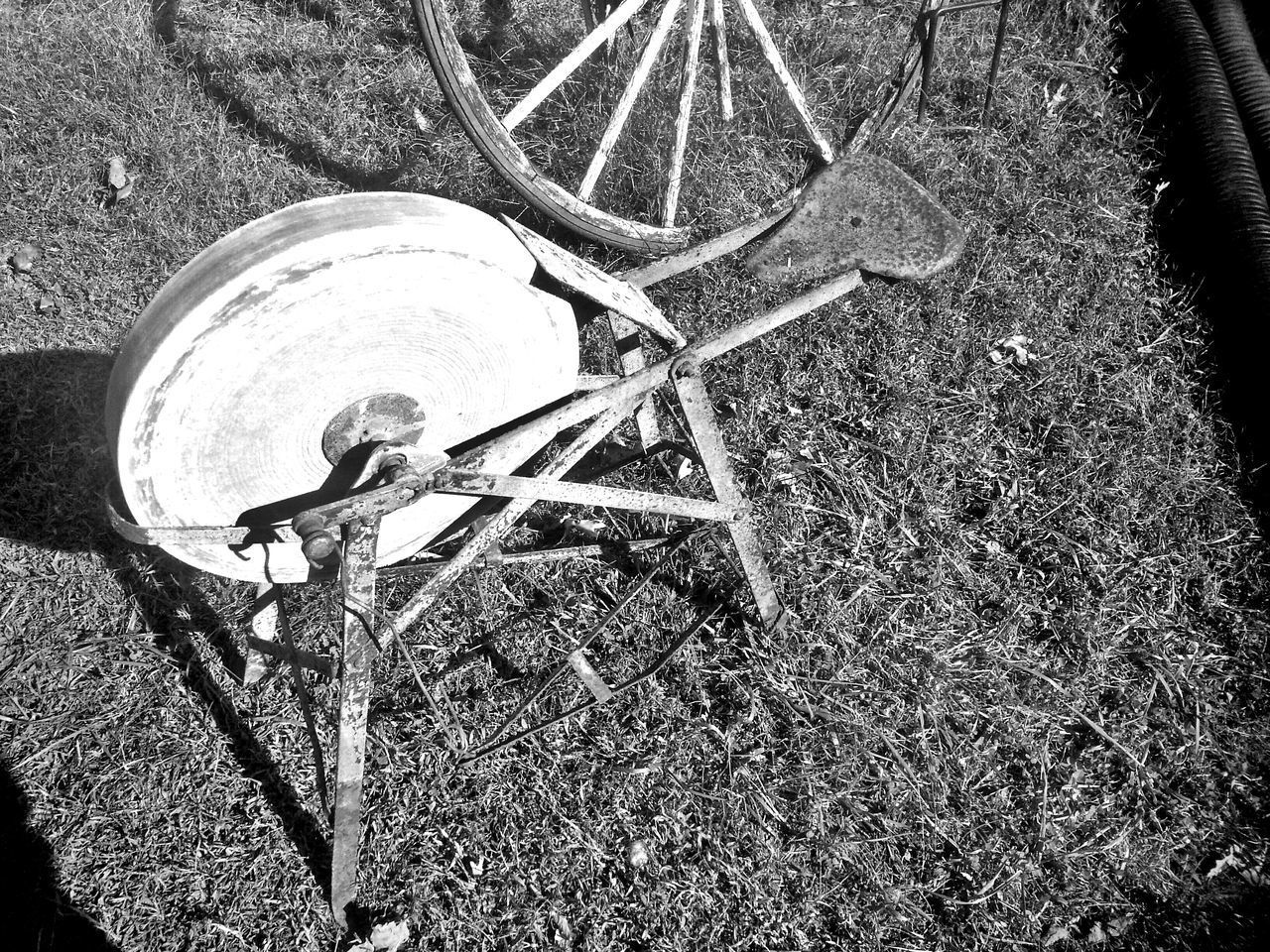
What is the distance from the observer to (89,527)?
3.01 metres

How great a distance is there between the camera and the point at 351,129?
13.1ft

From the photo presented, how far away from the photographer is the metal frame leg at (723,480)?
7.79ft

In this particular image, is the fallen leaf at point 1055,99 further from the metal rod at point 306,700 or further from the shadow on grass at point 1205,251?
the metal rod at point 306,700

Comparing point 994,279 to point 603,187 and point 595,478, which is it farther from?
point 595,478

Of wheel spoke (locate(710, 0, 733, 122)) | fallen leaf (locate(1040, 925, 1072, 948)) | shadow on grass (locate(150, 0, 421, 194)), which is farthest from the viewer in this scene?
shadow on grass (locate(150, 0, 421, 194))

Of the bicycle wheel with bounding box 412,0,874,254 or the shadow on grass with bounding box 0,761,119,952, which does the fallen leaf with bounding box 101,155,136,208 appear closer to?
the bicycle wheel with bounding box 412,0,874,254

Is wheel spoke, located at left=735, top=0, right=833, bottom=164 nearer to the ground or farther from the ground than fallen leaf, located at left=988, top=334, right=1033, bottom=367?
farther from the ground

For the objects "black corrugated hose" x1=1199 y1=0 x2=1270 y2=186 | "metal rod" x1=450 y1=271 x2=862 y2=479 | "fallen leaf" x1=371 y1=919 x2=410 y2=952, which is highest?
"black corrugated hose" x1=1199 y1=0 x2=1270 y2=186

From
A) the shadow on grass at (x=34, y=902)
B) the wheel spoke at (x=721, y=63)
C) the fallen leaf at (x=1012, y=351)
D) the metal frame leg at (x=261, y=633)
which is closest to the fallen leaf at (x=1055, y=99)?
the fallen leaf at (x=1012, y=351)

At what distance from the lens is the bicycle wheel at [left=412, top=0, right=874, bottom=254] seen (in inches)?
126

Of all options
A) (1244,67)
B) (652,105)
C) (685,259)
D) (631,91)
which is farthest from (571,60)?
(1244,67)

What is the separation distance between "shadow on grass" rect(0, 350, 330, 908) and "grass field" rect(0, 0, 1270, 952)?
0.01 meters

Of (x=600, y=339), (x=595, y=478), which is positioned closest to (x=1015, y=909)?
(x=595, y=478)

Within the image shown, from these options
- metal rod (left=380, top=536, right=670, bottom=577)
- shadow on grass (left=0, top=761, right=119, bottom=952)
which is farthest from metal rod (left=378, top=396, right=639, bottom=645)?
shadow on grass (left=0, top=761, right=119, bottom=952)
